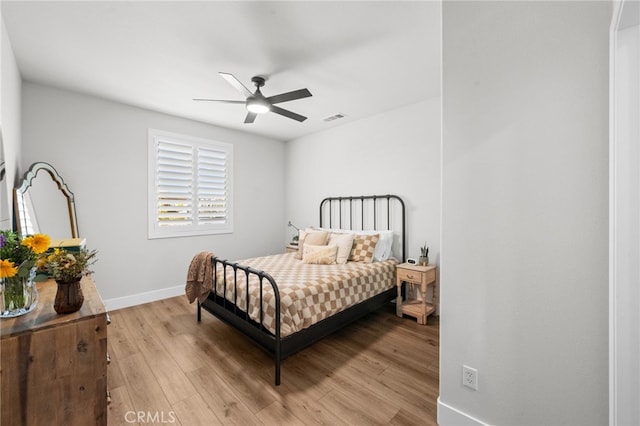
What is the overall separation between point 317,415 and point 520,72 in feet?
7.53

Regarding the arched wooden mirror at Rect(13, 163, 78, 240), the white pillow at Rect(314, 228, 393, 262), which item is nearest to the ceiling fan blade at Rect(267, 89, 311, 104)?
the white pillow at Rect(314, 228, 393, 262)

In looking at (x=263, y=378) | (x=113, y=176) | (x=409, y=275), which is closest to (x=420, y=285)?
(x=409, y=275)

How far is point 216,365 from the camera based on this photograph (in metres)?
2.27

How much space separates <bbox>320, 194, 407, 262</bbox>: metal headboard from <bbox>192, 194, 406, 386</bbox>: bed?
0.01 meters

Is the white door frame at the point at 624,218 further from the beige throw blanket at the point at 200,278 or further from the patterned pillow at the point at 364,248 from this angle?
the beige throw blanket at the point at 200,278

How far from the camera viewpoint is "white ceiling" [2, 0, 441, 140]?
1881 millimetres

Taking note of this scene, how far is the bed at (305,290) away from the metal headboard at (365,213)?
14mm

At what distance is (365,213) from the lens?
410cm

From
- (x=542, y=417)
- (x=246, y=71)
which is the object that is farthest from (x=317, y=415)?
(x=246, y=71)

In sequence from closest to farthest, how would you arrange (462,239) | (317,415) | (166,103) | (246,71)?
(462,239) < (317,415) < (246,71) < (166,103)

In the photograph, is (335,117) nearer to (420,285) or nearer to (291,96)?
(291,96)

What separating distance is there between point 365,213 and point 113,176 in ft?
11.3

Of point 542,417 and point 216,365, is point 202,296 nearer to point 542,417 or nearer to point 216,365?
point 216,365

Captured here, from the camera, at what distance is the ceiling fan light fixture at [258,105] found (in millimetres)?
2572
